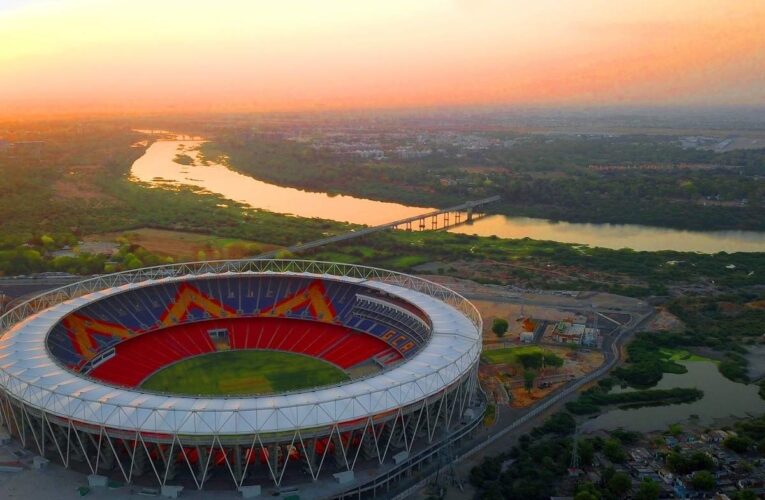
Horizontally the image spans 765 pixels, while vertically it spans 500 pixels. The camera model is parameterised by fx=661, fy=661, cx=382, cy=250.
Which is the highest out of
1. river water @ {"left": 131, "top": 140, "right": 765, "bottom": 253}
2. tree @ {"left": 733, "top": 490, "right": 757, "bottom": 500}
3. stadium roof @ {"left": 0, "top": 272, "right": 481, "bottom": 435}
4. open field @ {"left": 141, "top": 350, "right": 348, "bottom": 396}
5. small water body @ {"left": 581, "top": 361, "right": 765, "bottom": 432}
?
stadium roof @ {"left": 0, "top": 272, "right": 481, "bottom": 435}

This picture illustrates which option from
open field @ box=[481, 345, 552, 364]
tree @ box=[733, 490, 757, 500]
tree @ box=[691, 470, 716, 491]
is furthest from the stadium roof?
tree @ box=[733, 490, 757, 500]

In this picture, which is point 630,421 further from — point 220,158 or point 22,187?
point 220,158

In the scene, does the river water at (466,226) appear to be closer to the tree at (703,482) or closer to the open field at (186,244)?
the open field at (186,244)

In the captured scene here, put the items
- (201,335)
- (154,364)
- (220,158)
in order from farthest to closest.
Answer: (220,158), (201,335), (154,364)

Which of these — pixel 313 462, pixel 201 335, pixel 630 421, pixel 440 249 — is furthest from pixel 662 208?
pixel 313 462

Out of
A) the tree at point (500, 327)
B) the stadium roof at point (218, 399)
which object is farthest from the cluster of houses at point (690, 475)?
the tree at point (500, 327)

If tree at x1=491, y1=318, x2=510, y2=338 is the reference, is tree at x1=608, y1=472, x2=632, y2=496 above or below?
above

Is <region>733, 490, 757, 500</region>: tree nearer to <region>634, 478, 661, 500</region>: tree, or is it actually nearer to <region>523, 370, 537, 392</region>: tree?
<region>634, 478, 661, 500</region>: tree
